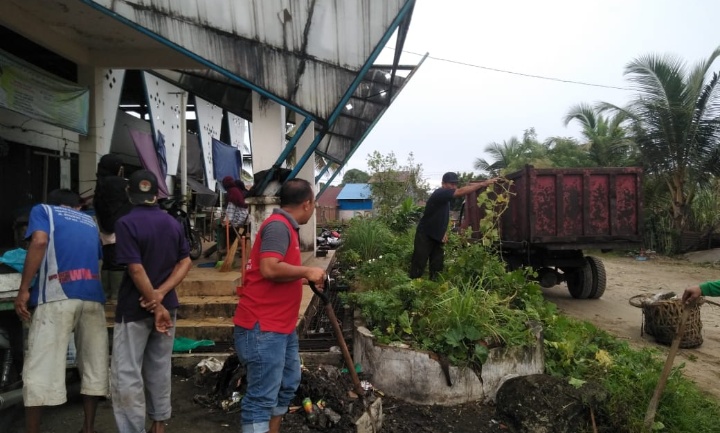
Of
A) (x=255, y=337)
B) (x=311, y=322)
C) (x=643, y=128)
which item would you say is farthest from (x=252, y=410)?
(x=643, y=128)

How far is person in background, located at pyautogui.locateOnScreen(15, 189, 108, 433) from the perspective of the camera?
9.34 feet

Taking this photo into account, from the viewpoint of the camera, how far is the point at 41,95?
5.51 metres

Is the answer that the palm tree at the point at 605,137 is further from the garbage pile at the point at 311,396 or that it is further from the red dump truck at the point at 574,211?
the garbage pile at the point at 311,396

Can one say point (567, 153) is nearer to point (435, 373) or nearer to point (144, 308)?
point (435, 373)

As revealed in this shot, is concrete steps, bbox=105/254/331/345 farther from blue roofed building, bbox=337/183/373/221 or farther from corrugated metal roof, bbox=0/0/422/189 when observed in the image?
blue roofed building, bbox=337/183/373/221

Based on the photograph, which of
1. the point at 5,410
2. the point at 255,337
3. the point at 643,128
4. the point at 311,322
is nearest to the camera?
the point at 255,337

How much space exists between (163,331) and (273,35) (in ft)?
11.6

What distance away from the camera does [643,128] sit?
15.5 meters

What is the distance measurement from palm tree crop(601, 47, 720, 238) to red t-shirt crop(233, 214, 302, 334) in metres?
16.0

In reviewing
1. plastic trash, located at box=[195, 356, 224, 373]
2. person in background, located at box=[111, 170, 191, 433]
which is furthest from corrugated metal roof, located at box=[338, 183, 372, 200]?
person in background, located at box=[111, 170, 191, 433]

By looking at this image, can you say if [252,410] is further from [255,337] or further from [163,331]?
[163,331]

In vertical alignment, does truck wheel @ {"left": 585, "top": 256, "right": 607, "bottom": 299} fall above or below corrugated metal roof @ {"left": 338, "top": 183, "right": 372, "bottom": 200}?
below

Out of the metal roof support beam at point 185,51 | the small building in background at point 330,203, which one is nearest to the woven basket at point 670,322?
the metal roof support beam at point 185,51

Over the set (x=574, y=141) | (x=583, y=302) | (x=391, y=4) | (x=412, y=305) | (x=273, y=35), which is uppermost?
(x=574, y=141)
